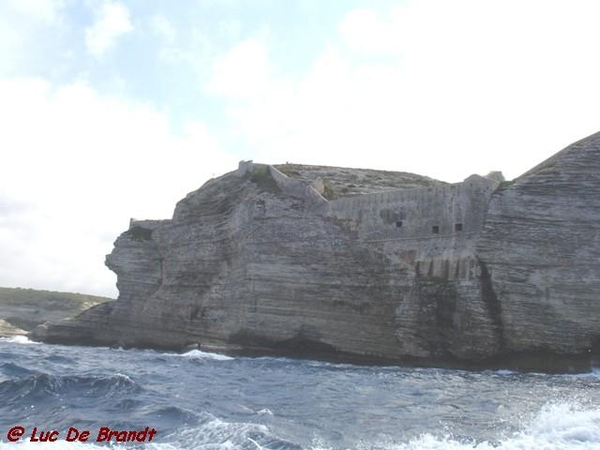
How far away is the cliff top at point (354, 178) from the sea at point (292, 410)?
655 inches

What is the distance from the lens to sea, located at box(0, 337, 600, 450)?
1248 centimetres

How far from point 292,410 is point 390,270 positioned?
16403 millimetres

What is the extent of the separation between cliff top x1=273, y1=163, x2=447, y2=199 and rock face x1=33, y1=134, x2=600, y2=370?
12.9 inches

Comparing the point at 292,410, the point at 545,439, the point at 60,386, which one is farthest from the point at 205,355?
the point at 545,439

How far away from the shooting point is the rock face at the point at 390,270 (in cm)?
2777

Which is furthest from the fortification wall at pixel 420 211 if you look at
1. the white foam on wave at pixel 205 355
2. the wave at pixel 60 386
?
the wave at pixel 60 386

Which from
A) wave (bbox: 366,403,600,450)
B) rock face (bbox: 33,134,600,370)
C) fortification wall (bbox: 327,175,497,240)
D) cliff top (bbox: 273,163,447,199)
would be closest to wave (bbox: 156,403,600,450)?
wave (bbox: 366,403,600,450)

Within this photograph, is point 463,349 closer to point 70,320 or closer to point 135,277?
point 135,277

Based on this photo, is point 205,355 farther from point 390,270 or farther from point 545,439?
point 545,439

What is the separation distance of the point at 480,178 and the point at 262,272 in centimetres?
1220

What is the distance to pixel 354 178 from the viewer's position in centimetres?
4362

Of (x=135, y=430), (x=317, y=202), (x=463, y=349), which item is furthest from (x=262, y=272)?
(x=135, y=430)

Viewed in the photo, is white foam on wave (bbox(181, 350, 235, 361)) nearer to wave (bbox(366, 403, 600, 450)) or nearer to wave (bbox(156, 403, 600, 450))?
wave (bbox(156, 403, 600, 450))

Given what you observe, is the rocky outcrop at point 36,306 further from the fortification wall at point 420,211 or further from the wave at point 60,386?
the wave at point 60,386
